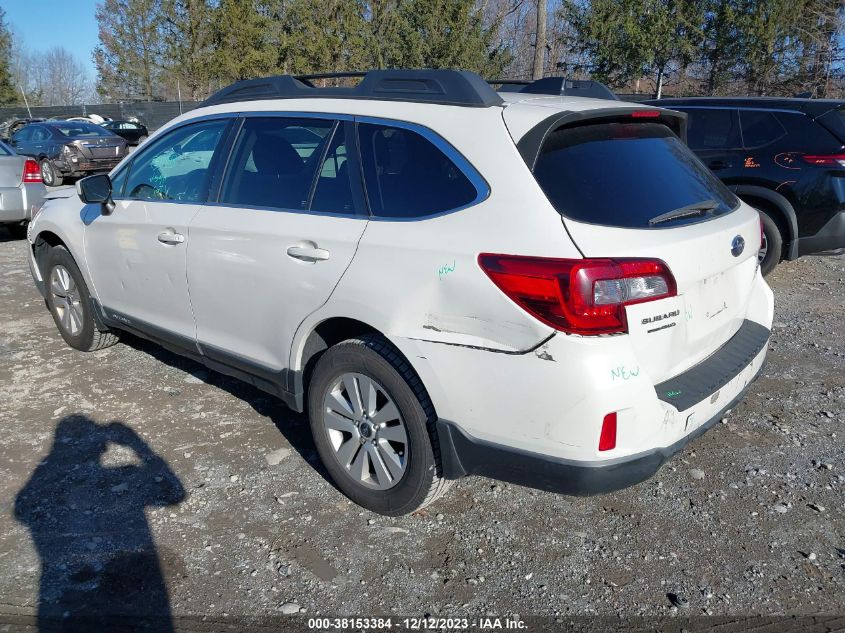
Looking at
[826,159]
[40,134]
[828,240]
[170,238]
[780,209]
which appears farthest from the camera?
[40,134]

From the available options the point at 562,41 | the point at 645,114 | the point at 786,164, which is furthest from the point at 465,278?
the point at 562,41

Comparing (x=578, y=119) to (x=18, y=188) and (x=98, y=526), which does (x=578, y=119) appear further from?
(x=18, y=188)

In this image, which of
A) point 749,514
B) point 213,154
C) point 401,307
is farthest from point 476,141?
point 749,514

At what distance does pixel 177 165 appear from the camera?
13.7 ft

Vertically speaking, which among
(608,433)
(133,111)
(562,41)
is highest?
(562,41)

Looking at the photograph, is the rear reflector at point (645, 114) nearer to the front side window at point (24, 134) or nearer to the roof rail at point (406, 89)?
the roof rail at point (406, 89)

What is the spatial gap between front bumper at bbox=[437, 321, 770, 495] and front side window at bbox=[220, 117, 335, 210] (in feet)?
4.53

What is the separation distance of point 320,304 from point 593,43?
2776cm

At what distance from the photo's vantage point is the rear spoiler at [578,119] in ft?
8.78

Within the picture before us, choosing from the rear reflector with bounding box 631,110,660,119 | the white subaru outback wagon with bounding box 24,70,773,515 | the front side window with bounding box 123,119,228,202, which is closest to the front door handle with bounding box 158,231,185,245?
the white subaru outback wagon with bounding box 24,70,773,515

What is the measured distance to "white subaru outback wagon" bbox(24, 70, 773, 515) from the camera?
8.20 ft

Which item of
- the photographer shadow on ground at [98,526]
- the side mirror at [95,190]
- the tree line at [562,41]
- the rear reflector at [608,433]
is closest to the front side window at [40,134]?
the tree line at [562,41]

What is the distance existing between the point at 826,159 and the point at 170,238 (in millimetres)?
5948

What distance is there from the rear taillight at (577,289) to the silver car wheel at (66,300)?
3.81m
